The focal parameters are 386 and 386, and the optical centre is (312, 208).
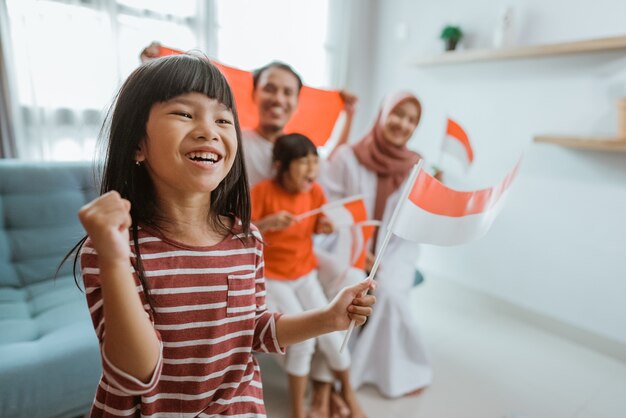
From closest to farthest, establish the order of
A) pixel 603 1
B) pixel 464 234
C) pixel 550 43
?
1. pixel 464 234
2. pixel 603 1
3. pixel 550 43

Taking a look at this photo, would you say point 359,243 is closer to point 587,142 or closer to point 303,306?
point 303,306

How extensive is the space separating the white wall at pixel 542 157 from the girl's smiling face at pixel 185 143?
203 cm

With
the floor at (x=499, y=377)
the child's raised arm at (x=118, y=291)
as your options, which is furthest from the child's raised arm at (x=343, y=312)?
the floor at (x=499, y=377)

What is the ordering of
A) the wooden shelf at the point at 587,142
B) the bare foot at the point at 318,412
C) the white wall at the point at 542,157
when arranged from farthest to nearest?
the white wall at the point at 542,157, the wooden shelf at the point at 587,142, the bare foot at the point at 318,412

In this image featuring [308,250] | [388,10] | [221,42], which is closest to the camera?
[308,250]

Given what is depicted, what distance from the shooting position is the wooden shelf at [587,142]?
5.66ft

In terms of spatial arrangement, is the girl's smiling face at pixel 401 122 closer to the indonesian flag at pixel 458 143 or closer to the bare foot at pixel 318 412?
the indonesian flag at pixel 458 143

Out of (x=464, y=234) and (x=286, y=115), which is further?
(x=286, y=115)

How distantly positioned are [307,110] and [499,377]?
4.82 ft

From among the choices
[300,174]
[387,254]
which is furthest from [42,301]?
[387,254]

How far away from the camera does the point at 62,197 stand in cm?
157

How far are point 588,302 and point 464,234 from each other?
1757mm

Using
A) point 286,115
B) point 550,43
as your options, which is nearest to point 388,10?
point 550,43

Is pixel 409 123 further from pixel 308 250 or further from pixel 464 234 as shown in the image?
pixel 464 234
